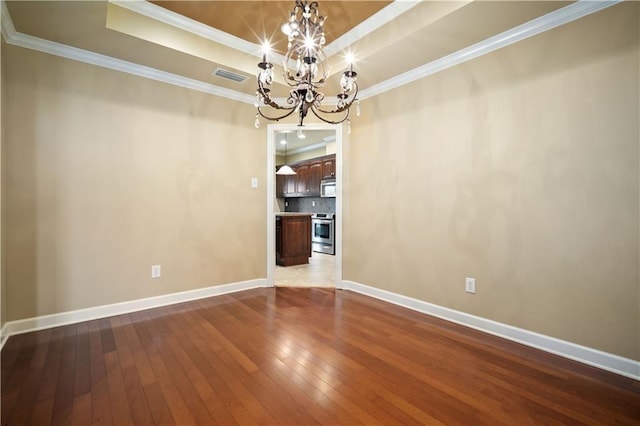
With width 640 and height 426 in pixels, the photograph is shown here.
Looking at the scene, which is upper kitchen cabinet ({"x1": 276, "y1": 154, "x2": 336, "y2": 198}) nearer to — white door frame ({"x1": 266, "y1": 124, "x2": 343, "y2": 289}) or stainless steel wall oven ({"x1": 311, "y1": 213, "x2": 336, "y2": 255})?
stainless steel wall oven ({"x1": 311, "y1": 213, "x2": 336, "y2": 255})

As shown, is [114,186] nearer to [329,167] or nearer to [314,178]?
[329,167]

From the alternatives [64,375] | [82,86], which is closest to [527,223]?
[64,375]

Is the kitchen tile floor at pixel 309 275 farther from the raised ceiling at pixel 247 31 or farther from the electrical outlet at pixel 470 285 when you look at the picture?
the raised ceiling at pixel 247 31

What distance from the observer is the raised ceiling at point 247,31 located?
2164 mm

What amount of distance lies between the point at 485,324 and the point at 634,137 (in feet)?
5.60

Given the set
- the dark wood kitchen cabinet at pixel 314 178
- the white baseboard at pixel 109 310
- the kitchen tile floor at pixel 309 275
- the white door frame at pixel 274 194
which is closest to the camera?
the white baseboard at pixel 109 310

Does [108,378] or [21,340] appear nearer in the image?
[108,378]

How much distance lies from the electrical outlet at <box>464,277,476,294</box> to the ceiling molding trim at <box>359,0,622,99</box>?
200 cm

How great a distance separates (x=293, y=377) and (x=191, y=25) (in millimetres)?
3104

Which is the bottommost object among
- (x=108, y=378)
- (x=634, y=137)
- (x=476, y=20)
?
(x=108, y=378)

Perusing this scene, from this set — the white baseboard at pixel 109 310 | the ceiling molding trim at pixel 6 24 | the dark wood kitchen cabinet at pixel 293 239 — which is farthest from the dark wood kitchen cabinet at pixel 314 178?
the ceiling molding trim at pixel 6 24

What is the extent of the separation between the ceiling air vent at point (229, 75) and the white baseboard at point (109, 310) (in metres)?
2.42

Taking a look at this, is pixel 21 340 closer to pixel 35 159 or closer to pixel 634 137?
pixel 35 159

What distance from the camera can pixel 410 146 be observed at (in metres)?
3.17
